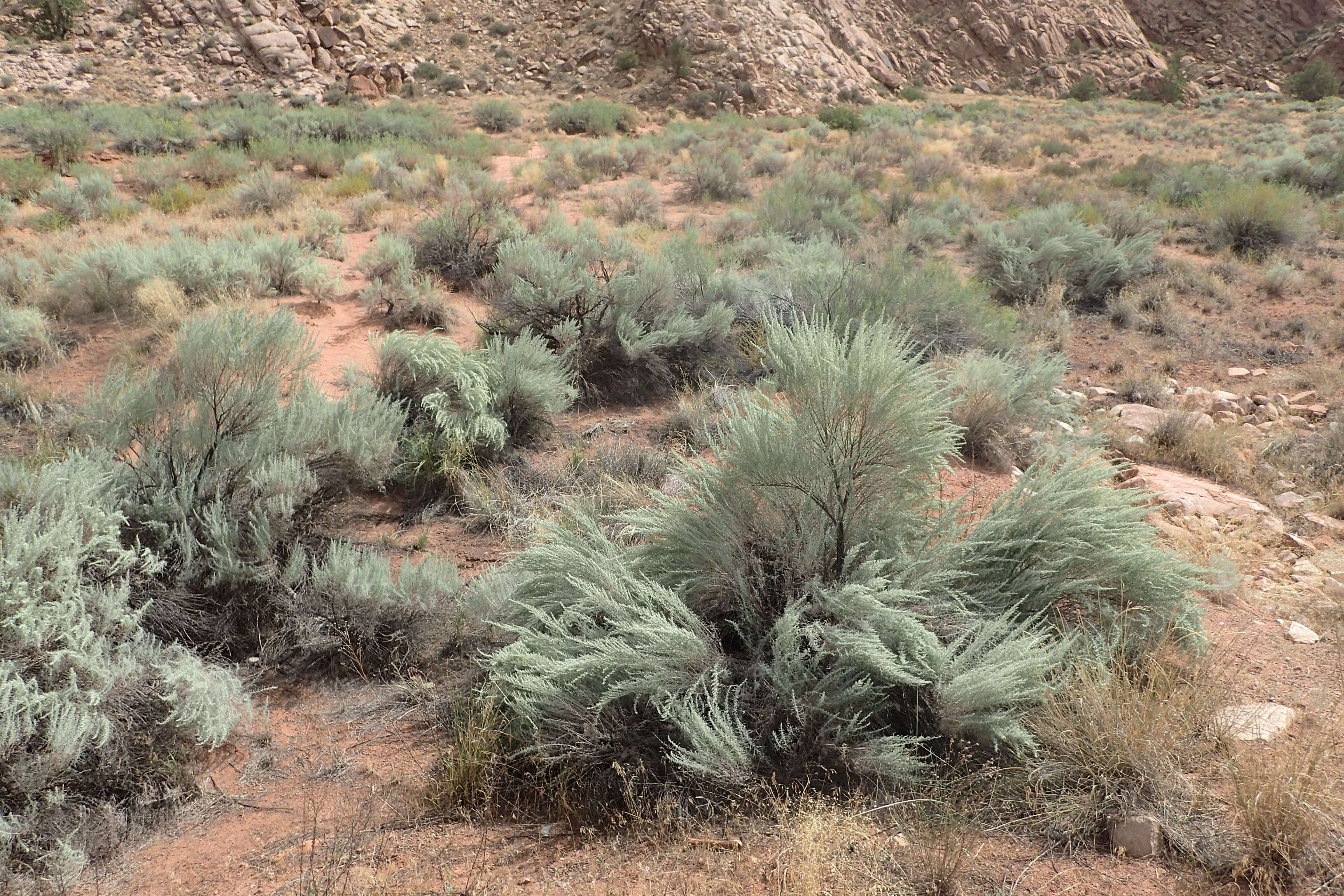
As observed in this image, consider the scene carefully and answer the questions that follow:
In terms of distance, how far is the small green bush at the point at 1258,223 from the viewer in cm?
1010

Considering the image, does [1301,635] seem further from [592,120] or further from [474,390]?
[592,120]

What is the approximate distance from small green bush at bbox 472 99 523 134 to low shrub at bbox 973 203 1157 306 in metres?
13.6

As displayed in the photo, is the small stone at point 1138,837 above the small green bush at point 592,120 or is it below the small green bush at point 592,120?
below

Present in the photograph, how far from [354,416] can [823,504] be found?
119 inches

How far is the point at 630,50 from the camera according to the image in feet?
83.5

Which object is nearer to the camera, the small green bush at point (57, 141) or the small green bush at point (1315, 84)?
the small green bush at point (57, 141)

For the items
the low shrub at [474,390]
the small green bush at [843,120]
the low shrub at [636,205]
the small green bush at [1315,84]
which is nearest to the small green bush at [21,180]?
the low shrub at [636,205]

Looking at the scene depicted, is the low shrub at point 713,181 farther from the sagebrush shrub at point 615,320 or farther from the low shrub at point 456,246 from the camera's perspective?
the sagebrush shrub at point 615,320

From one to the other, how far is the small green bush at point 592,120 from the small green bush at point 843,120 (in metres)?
5.14

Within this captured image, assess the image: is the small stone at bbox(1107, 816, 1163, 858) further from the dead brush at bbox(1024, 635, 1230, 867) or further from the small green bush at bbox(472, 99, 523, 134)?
the small green bush at bbox(472, 99, 523, 134)

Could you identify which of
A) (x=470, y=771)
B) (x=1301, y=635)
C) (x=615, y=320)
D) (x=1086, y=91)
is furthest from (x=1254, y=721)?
(x=1086, y=91)

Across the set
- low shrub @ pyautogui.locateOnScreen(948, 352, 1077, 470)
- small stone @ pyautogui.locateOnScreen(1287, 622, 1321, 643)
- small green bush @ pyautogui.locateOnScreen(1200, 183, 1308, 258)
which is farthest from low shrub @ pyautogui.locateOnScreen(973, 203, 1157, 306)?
small stone @ pyautogui.locateOnScreen(1287, 622, 1321, 643)

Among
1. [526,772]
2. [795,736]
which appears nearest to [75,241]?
[526,772]

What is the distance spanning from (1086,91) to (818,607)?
36.2m
